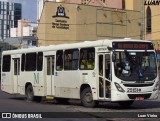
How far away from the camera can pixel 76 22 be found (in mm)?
79312

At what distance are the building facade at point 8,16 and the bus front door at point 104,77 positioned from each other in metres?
104

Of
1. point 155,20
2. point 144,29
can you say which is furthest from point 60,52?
point 144,29

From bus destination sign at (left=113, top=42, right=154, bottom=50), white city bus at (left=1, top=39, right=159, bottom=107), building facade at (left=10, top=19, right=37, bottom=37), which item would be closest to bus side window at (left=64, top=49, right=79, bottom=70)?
white city bus at (left=1, top=39, right=159, bottom=107)

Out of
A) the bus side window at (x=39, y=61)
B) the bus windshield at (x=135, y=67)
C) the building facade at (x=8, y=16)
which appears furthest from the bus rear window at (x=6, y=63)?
the building facade at (x=8, y=16)

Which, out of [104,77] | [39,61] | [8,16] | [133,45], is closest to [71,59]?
[104,77]

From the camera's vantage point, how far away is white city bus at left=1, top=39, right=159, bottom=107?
18.6m

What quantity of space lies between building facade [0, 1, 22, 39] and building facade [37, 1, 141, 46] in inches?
1739

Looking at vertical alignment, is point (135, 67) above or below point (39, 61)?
below

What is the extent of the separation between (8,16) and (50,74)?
105 meters

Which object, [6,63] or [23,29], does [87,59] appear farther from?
[23,29]

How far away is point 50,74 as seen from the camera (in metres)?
22.9

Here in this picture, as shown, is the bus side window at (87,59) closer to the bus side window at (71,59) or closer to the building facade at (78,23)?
the bus side window at (71,59)

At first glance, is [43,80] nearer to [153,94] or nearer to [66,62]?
[66,62]

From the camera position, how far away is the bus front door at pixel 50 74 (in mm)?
22672
